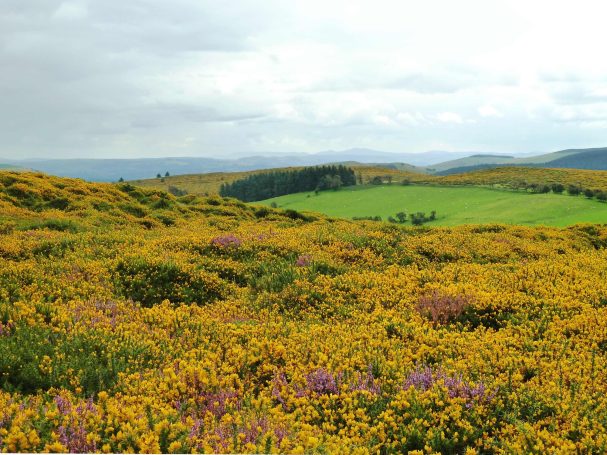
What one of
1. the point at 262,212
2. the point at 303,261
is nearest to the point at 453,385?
the point at 303,261

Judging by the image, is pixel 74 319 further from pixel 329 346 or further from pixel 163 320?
pixel 329 346

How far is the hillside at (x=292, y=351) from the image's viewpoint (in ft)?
18.7

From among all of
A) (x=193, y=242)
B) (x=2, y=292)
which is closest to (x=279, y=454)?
(x=2, y=292)

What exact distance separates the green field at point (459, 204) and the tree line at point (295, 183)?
12.2 meters

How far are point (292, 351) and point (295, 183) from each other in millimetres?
162033

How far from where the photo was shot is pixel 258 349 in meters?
8.08

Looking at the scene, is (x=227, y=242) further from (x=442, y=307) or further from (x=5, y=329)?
(x=5, y=329)

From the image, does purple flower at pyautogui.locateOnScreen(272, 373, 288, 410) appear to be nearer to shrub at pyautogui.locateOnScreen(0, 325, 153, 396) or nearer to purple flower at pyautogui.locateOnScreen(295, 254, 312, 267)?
shrub at pyautogui.locateOnScreen(0, 325, 153, 396)

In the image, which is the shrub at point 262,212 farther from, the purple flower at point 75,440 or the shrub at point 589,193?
the shrub at point 589,193

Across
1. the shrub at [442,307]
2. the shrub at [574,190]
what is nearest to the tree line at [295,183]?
the shrub at [574,190]

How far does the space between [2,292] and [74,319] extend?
2317 mm

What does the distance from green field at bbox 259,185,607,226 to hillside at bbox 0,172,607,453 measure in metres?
68.0

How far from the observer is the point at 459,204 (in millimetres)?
99562

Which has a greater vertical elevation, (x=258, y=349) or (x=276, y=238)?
(x=276, y=238)
